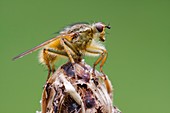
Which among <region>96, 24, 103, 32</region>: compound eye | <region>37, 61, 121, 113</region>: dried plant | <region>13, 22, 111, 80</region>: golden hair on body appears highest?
<region>96, 24, 103, 32</region>: compound eye

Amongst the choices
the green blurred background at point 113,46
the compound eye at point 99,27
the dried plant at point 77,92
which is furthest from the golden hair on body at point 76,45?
the green blurred background at point 113,46

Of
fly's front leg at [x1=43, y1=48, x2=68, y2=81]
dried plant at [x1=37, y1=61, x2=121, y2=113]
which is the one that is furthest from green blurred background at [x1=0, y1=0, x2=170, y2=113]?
dried plant at [x1=37, y1=61, x2=121, y2=113]

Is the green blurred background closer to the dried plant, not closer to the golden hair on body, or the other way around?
the golden hair on body

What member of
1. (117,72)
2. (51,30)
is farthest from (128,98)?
(51,30)

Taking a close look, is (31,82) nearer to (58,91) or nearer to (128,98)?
(128,98)

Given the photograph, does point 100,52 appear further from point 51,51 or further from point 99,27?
point 51,51

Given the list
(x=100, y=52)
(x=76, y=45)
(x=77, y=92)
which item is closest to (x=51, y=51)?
(x=76, y=45)

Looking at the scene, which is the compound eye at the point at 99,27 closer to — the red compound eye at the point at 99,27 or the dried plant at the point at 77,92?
the red compound eye at the point at 99,27
